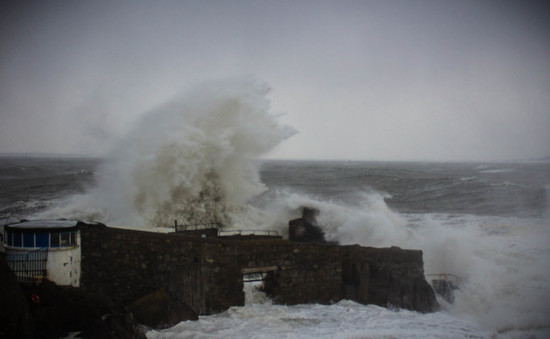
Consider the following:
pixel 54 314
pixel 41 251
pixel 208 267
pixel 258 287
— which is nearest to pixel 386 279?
pixel 258 287

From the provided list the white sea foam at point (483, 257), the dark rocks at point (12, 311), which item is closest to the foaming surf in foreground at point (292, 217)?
the white sea foam at point (483, 257)

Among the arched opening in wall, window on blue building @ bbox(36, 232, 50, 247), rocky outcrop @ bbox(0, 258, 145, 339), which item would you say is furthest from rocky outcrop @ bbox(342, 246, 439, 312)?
window on blue building @ bbox(36, 232, 50, 247)

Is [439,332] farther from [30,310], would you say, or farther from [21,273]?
[21,273]

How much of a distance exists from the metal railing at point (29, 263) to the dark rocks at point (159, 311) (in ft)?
6.33

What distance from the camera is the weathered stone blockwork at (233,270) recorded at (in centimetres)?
939

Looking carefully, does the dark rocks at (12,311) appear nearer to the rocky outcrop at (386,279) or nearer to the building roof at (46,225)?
the building roof at (46,225)

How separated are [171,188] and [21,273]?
985cm

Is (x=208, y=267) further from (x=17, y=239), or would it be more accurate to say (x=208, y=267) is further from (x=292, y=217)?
(x=292, y=217)

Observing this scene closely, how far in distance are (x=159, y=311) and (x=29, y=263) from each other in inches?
111

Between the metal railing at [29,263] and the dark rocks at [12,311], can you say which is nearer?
the dark rocks at [12,311]

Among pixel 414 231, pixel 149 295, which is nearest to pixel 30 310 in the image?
pixel 149 295

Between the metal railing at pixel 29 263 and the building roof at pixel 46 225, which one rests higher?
the building roof at pixel 46 225

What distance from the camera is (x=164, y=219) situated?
57.9 feet

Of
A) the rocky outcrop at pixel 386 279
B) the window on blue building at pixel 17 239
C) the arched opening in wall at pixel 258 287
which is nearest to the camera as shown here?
the window on blue building at pixel 17 239
